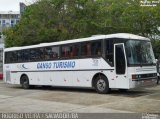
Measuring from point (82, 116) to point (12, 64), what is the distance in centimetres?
1433

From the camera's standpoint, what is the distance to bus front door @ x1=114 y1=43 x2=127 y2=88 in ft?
59.9

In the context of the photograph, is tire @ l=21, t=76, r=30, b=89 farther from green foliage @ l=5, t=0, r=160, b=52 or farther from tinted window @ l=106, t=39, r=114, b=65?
tinted window @ l=106, t=39, r=114, b=65

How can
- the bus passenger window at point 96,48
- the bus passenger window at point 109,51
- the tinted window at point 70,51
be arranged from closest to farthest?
the bus passenger window at point 109,51 → the bus passenger window at point 96,48 → the tinted window at point 70,51

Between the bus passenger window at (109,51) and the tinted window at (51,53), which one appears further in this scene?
the tinted window at (51,53)

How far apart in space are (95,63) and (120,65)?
1.66m

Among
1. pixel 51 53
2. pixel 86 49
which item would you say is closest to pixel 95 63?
pixel 86 49

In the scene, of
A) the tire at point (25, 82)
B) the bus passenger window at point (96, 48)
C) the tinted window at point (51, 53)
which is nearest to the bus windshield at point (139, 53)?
the bus passenger window at point (96, 48)

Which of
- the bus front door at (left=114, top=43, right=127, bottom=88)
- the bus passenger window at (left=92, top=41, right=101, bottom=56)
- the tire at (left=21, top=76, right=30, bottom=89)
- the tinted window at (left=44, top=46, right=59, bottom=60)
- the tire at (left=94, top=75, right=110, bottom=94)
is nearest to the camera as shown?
the bus front door at (left=114, top=43, right=127, bottom=88)

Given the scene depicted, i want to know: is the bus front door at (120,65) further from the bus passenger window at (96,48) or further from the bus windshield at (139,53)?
→ the bus passenger window at (96,48)

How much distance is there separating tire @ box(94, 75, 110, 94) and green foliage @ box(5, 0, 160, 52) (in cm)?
957

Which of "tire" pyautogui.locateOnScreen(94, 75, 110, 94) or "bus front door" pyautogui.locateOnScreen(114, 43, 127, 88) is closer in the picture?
"bus front door" pyautogui.locateOnScreen(114, 43, 127, 88)

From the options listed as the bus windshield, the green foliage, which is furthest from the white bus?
the green foliage

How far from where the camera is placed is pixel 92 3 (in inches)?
1241

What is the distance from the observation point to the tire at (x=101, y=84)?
19.2 m
